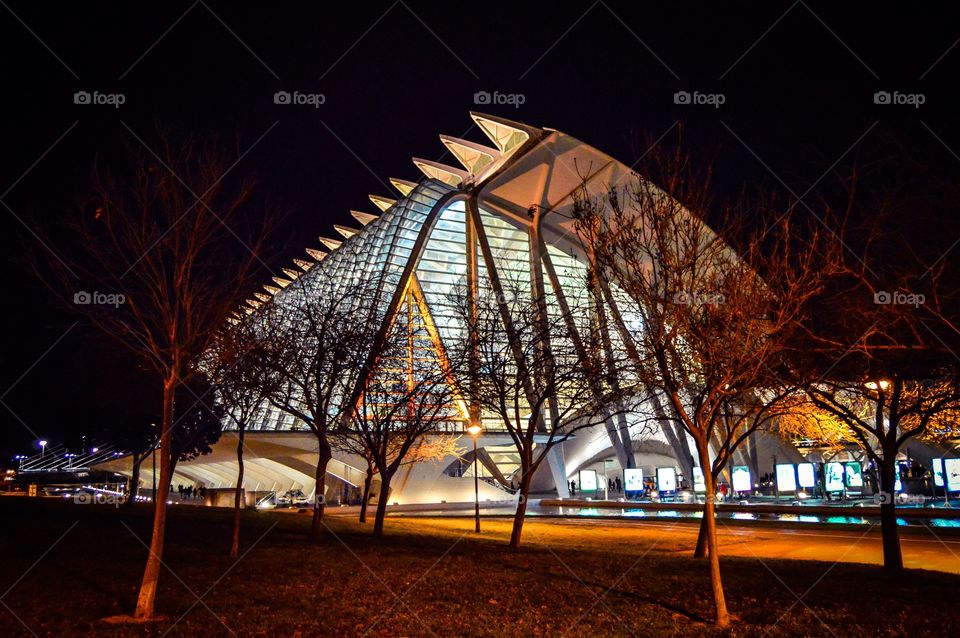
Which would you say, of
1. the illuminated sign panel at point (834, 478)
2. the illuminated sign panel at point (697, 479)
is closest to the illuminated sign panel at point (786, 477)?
the illuminated sign panel at point (834, 478)

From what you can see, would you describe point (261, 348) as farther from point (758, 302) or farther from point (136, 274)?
point (758, 302)

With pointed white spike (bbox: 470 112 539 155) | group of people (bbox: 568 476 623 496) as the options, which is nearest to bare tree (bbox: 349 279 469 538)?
pointed white spike (bbox: 470 112 539 155)

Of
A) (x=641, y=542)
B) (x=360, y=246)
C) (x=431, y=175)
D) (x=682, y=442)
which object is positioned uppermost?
(x=431, y=175)

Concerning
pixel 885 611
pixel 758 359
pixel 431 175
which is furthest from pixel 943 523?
pixel 431 175

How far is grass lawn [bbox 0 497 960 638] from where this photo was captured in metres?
10.1

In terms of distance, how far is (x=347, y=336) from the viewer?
2156 cm

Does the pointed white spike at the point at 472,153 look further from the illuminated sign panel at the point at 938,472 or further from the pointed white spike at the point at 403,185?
the illuminated sign panel at the point at 938,472

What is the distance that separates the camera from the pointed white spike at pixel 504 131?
4588cm

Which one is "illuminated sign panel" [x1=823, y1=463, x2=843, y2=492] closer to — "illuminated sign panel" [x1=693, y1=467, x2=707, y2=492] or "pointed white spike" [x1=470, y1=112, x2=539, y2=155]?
"illuminated sign panel" [x1=693, y1=467, x2=707, y2=492]

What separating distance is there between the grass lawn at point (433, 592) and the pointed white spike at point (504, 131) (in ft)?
107

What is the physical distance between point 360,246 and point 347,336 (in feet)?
125

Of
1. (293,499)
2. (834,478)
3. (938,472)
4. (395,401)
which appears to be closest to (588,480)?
(834,478)

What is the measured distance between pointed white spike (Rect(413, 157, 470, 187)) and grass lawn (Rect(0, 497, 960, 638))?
39774mm

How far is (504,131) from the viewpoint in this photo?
47812 millimetres
